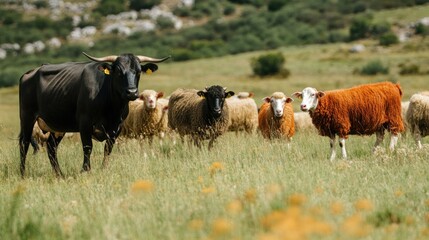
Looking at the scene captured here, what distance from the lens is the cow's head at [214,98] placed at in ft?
46.8

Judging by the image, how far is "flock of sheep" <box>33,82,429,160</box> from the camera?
41.9ft

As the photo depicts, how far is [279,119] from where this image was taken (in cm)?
1555

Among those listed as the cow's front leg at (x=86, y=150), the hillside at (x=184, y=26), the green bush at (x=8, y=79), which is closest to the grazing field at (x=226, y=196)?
the cow's front leg at (x=86, y=150)

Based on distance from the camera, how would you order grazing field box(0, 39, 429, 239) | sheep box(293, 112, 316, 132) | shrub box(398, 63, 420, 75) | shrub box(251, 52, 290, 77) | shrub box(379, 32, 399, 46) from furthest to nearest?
shrub box(379, 32, 399, 46), shrub box(251, 52, 290, 77), shrub box(398, 63, 420, 75), sheep box(293, 112, 316, 132), grazing field box(0, 39, 429, 239)

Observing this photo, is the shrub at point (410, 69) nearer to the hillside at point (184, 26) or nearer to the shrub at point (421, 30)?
the hillside at point (184, 26)

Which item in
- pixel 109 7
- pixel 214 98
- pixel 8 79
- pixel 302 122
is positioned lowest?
pixel 8 79

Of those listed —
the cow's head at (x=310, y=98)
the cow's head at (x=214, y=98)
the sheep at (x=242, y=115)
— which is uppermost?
the cow's head at (x=310, y=98)

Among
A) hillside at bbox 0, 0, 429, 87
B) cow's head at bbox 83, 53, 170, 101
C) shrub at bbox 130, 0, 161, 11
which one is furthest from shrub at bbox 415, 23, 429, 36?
shrub at bbox 130, 0, 161, 11

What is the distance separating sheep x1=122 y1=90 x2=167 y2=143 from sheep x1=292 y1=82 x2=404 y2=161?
454cm

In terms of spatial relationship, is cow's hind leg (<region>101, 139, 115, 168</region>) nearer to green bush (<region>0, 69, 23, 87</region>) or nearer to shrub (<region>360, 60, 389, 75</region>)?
shrub (<region>360, 60, 389, 75</region>)

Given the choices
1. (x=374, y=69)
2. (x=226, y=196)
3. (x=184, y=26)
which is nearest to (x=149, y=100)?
(x=226, y=196)

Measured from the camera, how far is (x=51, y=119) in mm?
11742

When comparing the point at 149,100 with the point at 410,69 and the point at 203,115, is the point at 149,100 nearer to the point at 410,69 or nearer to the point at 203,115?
the point at 203,115

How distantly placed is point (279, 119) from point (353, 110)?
296cm
